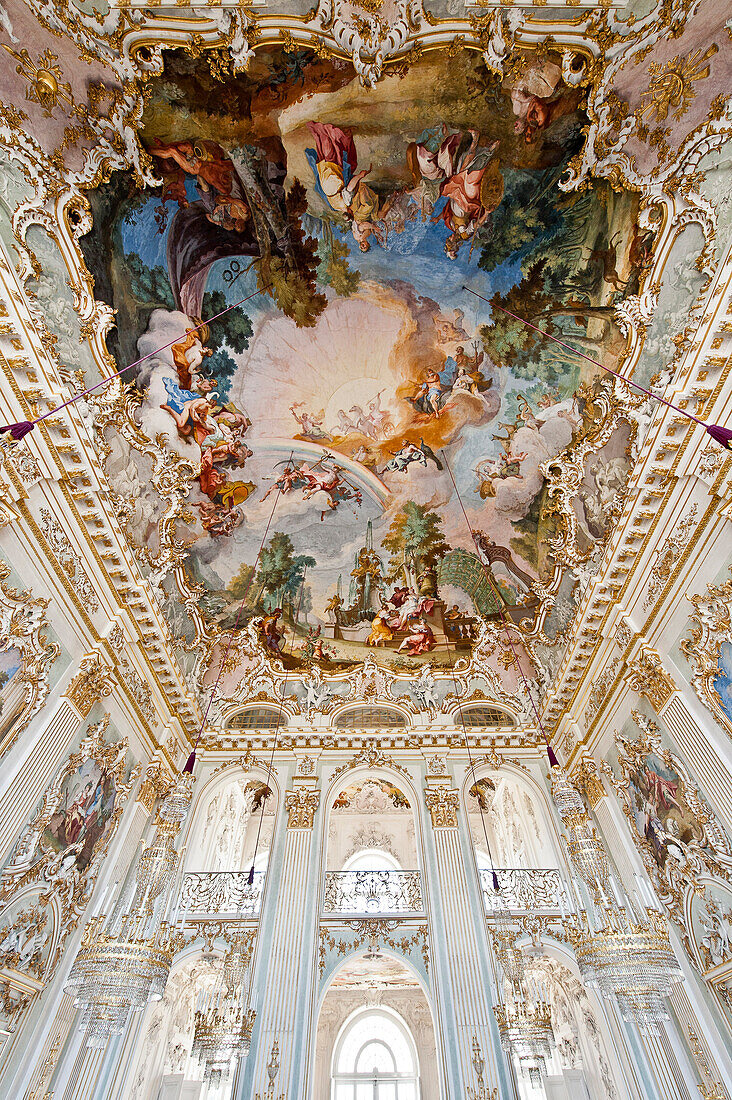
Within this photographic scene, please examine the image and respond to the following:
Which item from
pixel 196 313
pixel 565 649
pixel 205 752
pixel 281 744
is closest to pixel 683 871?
pixel 565 649

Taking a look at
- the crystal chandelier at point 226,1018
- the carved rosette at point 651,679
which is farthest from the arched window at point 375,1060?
the carved rosette at point 651,679

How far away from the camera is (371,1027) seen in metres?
16.7

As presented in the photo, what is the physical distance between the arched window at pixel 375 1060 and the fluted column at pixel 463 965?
7032 millimetres

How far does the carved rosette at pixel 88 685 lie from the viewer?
970 centimetres

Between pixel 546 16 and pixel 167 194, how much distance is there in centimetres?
645

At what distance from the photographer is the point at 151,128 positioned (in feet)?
29.3

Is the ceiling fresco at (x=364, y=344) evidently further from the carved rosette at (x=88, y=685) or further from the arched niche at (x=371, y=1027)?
the arched niche at (x=371, y=1027)

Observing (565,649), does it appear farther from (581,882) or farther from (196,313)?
(196,313)

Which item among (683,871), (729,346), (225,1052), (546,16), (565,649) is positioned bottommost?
(225,1052)

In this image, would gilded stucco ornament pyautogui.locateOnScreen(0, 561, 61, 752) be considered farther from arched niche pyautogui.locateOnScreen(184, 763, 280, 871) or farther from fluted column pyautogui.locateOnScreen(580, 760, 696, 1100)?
fluted column pyautogui.locateOnScreen(580, 760, 696, 1100)

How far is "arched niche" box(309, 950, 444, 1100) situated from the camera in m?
15.0

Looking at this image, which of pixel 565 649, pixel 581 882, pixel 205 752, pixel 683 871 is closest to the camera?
pixel 683 871

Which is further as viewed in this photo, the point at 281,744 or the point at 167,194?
the point at 281,744

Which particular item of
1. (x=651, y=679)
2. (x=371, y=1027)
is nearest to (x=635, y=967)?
(x=651, y=679)
